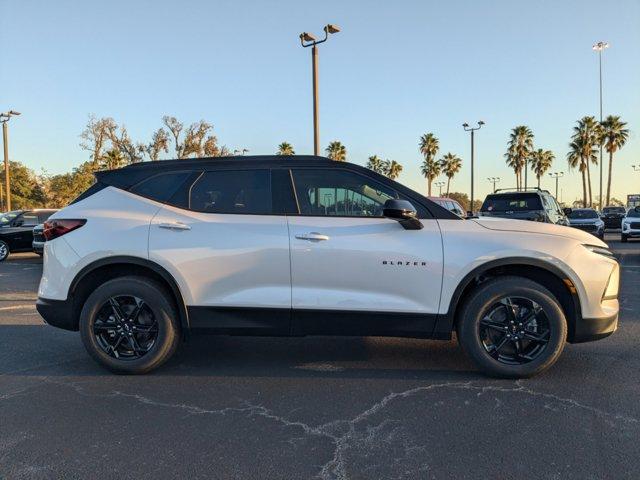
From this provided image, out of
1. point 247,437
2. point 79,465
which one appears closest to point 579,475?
point 247,437

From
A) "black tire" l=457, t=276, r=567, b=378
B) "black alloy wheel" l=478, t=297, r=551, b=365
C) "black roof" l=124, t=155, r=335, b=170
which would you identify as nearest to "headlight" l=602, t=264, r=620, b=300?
"black tire" l=457, t=276, r=567, b=378

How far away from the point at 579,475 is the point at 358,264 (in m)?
2.07

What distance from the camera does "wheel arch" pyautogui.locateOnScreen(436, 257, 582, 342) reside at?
4.18 metres

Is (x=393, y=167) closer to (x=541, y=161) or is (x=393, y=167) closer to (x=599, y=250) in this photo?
(x=541, y=161)

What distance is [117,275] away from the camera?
464 centimetres

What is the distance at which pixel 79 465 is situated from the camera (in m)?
2.96

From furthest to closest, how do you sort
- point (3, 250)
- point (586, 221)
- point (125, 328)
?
1. point (586, 221)
2. point (3, 250)
3. point (125, 328)

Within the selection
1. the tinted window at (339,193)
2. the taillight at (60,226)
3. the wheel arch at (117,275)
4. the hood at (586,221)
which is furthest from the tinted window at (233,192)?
the hood at (586,221)

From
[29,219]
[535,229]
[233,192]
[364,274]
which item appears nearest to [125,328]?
[233,192]

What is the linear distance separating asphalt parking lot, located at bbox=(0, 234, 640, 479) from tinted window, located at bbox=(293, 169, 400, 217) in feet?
4.68

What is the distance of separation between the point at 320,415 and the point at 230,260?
4.80ft

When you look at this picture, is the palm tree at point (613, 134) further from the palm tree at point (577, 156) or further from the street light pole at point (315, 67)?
the street light pole at point (315, 67)

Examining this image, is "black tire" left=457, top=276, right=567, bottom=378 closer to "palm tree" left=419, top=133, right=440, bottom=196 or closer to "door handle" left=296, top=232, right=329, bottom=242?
"door handle" left=296, top=232, right=329, bottom=242

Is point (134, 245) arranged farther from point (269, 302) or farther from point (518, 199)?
point (518, 199)
